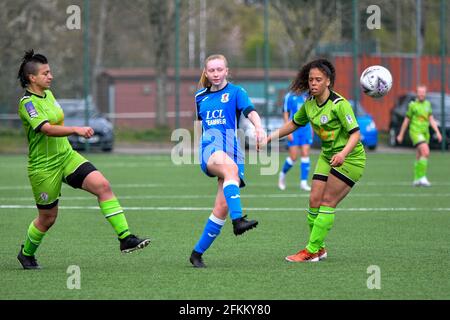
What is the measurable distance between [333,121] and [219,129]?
1.13m

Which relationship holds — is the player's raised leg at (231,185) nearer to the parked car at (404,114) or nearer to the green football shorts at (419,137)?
the green football shorts at (419,137)

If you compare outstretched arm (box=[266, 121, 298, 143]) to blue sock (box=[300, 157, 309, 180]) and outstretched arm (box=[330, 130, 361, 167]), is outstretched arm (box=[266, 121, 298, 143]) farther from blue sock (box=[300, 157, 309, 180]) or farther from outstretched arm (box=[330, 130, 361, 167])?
blue sock (box=[300, 157, 309, 180])

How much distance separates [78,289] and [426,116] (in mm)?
11998

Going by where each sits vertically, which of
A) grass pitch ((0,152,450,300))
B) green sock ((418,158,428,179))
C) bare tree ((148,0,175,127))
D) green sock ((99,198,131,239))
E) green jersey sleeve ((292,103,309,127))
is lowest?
grass pitch ((0,152,450,300))

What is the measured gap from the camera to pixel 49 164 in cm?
864

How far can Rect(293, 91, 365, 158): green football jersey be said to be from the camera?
29.7ft

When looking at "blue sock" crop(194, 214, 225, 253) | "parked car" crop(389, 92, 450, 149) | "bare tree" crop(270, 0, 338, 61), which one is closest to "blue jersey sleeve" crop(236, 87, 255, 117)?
"blue sock" crop(194, 214, 225, 253)

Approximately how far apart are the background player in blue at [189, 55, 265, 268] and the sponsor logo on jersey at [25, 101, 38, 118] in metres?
1.45

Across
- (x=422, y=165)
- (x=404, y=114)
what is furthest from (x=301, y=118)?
(x=404, y=114)

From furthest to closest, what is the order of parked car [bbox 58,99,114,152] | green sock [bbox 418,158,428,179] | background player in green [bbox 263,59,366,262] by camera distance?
1. parked car [bbox 58,99,114,152]
2. green sock [bbox 418,158,428,179]
3. background player in green [bbox 263,59,366,262]

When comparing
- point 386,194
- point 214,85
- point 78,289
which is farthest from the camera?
point 386,194

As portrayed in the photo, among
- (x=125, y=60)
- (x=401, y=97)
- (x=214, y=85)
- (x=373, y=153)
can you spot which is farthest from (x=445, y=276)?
(x=125, y=60)
